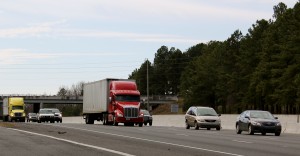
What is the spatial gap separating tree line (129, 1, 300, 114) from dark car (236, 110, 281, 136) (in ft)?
157

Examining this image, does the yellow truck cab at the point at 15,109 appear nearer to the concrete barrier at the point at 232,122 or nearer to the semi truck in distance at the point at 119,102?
the concrete barrier at the point at 232,122

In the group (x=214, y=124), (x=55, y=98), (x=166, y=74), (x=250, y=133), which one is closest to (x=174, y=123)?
(x=214, y=124)

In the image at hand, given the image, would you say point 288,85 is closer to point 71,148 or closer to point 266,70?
point 266,70

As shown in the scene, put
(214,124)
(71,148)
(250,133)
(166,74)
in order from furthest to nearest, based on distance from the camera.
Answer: (166,74) < (214,124) < (250,133) < (71,148)

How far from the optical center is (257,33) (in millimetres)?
111312

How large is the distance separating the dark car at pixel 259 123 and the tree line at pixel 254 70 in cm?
4790

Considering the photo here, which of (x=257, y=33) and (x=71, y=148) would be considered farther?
(x=257, y=33)

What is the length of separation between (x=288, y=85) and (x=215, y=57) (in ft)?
125

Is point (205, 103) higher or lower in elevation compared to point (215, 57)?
lower

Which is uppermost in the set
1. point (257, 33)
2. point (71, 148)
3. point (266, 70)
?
point (257, 33)

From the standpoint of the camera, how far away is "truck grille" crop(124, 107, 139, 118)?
51.7 metres

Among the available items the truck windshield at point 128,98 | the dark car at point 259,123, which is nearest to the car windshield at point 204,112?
the truck windshield at point 128,98

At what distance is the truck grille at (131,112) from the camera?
51.7 m

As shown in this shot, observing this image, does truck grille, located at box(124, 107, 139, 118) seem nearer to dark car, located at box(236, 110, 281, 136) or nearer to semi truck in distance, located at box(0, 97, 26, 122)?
dark car, located at box(236, 110, 281, 136)
